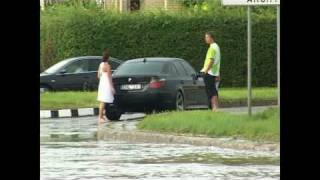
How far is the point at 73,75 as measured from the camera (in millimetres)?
33031

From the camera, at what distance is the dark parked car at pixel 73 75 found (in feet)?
107

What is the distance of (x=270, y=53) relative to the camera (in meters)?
38.6

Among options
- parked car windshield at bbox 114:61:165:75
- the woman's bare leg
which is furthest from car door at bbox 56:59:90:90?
the woman's bare leg

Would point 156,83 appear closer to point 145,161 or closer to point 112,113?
point 112,113

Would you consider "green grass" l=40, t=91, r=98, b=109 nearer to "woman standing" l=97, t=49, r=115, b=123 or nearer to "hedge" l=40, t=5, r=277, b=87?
"woman standing" l=97, t=49, r=115, b=123

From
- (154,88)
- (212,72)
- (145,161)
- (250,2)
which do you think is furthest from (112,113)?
(145,161)

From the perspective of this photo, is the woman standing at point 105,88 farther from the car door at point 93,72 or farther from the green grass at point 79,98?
the car door at point 93,72

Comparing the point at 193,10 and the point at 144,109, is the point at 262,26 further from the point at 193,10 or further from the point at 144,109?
the point at 144,109

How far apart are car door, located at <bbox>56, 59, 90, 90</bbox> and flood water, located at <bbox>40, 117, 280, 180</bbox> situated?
1323 cm

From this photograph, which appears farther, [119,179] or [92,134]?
[92,134]

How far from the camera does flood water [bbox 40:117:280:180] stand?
13.2 m

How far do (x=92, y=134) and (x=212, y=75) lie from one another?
164 inches

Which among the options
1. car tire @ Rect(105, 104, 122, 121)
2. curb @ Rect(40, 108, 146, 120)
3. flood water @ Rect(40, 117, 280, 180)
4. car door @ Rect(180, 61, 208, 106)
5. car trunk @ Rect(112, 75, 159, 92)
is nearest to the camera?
flood water @ Rect(40, 117, 280, 180)

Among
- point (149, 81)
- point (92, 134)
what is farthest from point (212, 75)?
point (92, 134)
